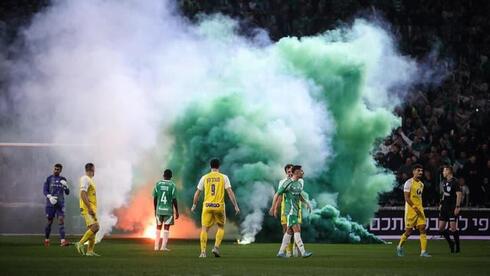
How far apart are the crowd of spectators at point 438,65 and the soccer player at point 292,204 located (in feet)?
42.8

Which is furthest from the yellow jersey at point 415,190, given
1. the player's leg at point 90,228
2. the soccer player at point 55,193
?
the soccer player at point 55,193

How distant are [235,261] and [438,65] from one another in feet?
75.2

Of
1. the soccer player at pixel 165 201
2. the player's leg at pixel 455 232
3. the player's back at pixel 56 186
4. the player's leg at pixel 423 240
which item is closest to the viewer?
the player's leg at pixel 423 240

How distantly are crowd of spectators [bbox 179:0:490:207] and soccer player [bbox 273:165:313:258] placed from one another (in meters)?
13.0

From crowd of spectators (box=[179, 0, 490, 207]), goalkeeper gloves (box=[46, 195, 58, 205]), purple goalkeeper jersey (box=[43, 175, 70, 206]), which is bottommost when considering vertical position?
goalkeeper gloves (box=[46, 195, 58, 205])

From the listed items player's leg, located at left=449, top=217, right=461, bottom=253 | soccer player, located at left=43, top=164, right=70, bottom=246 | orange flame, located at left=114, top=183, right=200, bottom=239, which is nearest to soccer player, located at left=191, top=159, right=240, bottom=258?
player's leg, located at left=449, top=217, right=461, bottom=253

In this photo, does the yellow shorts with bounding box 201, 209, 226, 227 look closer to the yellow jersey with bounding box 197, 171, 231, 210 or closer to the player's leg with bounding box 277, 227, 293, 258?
the yellow jersey with bounding box 197, 171, 231, 210

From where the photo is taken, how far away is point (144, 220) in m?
38.8

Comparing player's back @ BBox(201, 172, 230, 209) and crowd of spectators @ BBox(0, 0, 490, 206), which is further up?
crowd of spectators @ BBox(0, 0, 490, 206)

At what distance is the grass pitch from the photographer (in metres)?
21.9

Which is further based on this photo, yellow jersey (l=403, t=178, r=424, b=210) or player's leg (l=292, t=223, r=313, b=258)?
yellow jersey (l=403, t=178, r=424, b=210)

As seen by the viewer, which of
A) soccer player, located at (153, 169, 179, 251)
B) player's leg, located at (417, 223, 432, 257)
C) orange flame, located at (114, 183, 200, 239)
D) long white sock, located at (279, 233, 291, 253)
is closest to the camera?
long white sock, located at (279, 233, 291, 253)

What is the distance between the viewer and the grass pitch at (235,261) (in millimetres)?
21859

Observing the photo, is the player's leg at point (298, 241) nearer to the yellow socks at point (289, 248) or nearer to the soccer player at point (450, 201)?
the yellow socks at point (289, 248)
